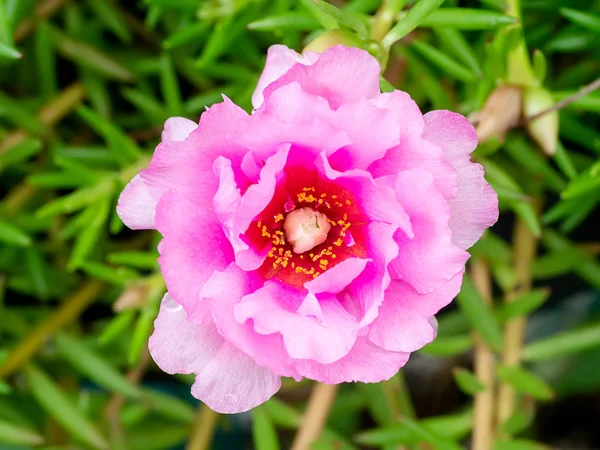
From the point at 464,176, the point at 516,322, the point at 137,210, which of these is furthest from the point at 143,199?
the point at 516,322

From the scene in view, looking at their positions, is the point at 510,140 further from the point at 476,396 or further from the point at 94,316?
the point at 94,316

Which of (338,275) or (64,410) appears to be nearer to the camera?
(338,275)

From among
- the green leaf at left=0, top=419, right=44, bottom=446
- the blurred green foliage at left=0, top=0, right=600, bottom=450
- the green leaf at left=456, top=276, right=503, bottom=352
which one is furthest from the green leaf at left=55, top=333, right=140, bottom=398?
the green leaf at left=456, top=276, right=503, bottom=352

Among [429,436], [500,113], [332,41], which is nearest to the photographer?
[332,41]

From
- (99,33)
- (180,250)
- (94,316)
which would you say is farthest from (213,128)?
(94,316)

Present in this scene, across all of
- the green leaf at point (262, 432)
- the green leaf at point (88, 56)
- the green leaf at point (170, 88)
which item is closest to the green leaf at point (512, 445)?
the green leaf at point (262, 432)

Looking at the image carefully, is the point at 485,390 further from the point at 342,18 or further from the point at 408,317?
the point at 342,18

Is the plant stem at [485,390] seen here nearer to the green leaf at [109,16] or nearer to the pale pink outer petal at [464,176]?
the pale pink outer petal at [464,176]
